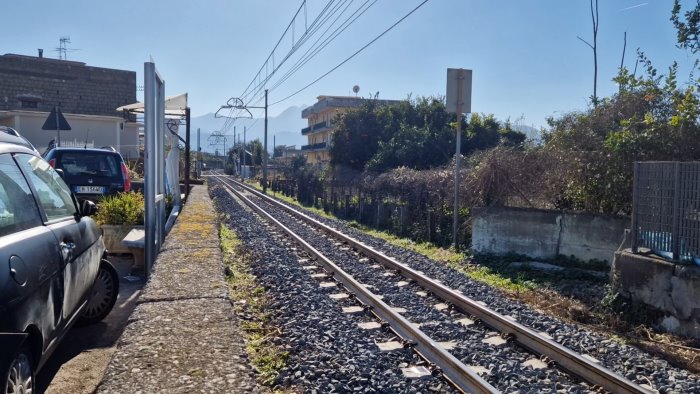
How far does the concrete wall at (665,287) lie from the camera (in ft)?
20.0

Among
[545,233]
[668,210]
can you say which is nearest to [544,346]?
[668,210]

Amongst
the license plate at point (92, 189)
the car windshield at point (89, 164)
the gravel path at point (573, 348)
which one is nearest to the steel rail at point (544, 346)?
the gravel path at point (573, 348)

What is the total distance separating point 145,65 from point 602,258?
744 cm

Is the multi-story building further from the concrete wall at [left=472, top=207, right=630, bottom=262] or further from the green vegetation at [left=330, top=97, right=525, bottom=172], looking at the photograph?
the concrete wall at [left=472, top=207, right=630, bottom=262]

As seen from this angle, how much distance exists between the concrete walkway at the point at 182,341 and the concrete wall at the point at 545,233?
234 inches

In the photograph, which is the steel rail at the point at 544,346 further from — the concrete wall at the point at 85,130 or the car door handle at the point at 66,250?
the concrete wall at the point at 85,130

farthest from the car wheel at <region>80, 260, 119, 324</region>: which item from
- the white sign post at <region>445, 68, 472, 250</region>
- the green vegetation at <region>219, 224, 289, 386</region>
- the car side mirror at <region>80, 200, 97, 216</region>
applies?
the white sign post at <region>445, 68, 472, 250</region>

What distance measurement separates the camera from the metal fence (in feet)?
20.9

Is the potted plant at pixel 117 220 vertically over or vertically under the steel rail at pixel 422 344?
over

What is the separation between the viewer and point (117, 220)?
9156 millimetres

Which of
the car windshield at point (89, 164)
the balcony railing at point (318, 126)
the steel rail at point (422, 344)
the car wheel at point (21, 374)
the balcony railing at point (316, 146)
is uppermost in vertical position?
the balcony railing at point (318, 126)

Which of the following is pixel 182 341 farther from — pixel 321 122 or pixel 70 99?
pixel 321 122

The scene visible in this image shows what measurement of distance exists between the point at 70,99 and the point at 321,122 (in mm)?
31098

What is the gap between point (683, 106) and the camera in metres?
8.47
